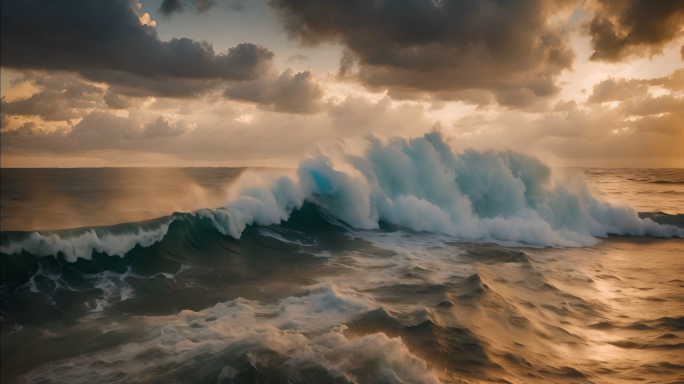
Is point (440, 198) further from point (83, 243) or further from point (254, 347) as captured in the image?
point (254, 347)

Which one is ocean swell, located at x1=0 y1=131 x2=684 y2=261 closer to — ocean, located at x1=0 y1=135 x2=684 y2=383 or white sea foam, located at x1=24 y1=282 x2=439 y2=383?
ocean, located at x1=0 y1=135 x2=684 y2=383

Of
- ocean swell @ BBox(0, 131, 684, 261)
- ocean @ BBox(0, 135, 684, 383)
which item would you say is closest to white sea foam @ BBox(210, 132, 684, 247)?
ocean swell @ BBox(0, 131, 684, 261)

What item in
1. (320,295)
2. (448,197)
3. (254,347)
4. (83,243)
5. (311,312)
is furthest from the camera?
(448,197)

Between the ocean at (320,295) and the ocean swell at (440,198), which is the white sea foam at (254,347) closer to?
the ocean at (320,295)

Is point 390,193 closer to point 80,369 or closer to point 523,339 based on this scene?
point 523,339

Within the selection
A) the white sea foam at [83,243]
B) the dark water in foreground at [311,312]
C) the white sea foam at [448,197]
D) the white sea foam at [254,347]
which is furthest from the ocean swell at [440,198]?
the white sea foam at [254,347]

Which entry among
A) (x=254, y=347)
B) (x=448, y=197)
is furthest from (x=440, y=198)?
(x=254, y=347)

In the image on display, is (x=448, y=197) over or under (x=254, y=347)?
over
